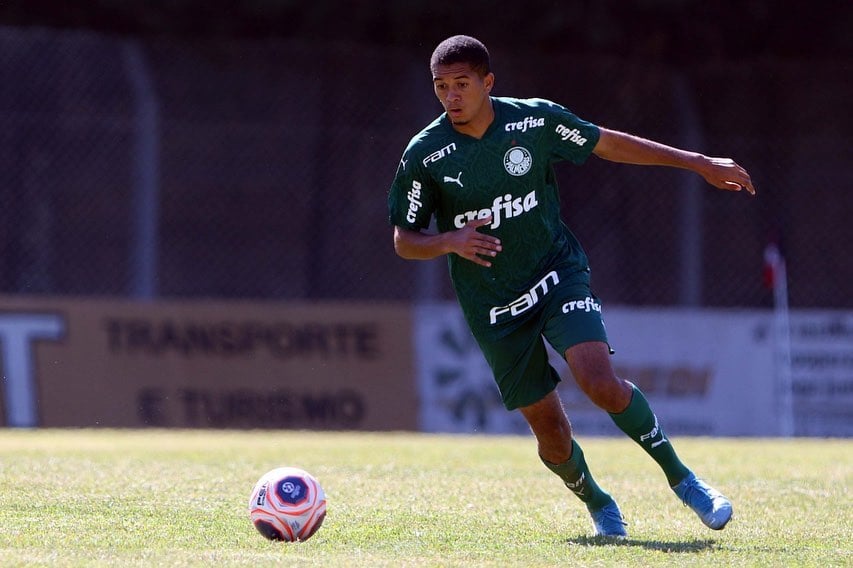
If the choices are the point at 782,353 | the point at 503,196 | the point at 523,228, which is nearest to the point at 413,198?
the point at 503,196

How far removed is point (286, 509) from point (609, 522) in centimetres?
150

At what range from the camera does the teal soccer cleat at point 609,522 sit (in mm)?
6137

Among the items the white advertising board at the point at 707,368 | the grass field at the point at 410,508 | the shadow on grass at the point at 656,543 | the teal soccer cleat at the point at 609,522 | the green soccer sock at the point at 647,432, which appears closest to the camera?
the grass field at the point at 410,508

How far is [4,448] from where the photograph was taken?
34.7 ft

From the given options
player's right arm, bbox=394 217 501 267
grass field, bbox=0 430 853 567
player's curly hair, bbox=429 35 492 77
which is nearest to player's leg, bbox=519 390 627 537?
grass field, bbox=0 430 853 567

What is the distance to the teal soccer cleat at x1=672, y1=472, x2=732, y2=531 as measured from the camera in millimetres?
5820

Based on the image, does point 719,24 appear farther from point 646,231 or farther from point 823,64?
point 646,231

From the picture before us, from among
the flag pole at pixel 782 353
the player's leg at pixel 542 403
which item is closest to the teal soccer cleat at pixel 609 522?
the player's leg at pixel 542 403

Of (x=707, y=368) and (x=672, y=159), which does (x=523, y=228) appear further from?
(x=707, y=368)

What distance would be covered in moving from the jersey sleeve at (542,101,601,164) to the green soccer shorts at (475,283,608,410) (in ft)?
1.93

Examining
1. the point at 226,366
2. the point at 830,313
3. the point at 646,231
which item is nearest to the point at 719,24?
the point at 646,231

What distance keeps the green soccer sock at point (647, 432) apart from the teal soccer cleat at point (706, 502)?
0.15 feet

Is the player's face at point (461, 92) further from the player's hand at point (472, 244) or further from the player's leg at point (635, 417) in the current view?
the player's leg at point (635, 417)

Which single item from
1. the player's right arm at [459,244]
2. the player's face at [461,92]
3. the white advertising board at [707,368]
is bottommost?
the white advertising board at [707,368]
